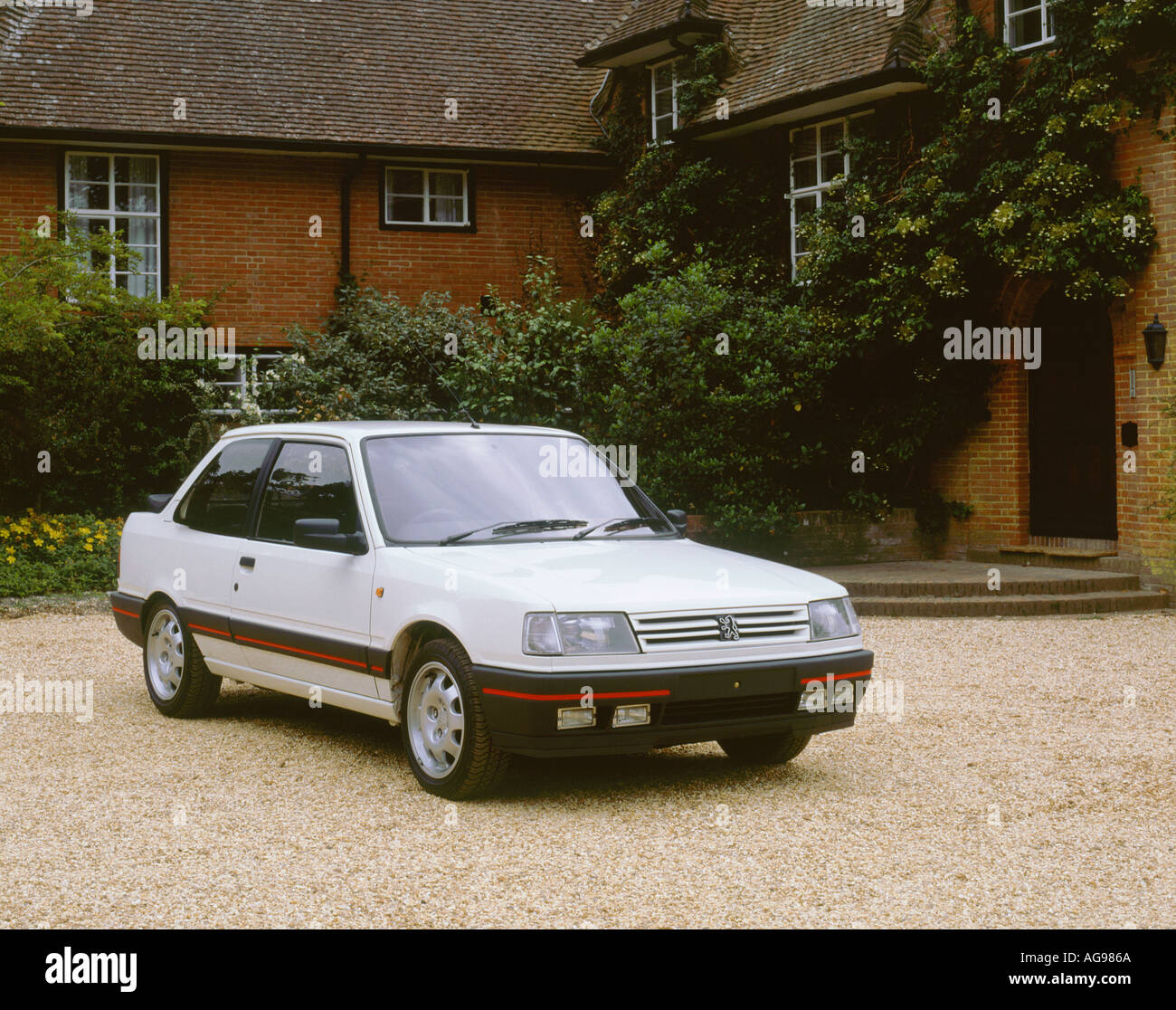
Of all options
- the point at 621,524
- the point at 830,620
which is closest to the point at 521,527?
the point at 621,524

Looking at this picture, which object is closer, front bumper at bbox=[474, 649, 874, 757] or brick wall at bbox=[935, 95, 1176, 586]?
front bumper at bbox=[474, 649, 874, 757]

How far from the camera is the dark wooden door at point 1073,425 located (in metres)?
15.5

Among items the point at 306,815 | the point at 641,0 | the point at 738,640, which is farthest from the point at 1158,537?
the point at 641,0

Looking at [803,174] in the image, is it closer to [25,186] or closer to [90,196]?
[90,196]

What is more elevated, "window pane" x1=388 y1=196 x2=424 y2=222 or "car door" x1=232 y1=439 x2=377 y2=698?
"window pane" x1=388 y1=196 x2=424 y2=222

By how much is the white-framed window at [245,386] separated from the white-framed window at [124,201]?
1711 mm

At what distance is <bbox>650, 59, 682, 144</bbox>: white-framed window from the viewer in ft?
67.1

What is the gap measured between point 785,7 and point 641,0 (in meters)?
2.67

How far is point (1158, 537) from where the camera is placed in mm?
14242

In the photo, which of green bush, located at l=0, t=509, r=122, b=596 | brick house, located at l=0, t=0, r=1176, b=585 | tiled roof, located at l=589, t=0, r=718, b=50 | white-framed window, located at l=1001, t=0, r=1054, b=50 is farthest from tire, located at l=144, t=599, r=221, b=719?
tiled roof, located at l=589, t=0, r=718, b=50

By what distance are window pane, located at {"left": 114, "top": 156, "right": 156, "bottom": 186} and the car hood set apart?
49.7ft

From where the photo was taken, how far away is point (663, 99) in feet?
68.4

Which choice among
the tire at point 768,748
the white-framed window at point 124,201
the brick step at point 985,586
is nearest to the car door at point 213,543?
the tire at point 768,748

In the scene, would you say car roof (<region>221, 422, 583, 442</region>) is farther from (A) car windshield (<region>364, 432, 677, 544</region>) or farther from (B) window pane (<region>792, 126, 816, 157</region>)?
(B) window pane (<region>792, 126, 816, 157</region>)
